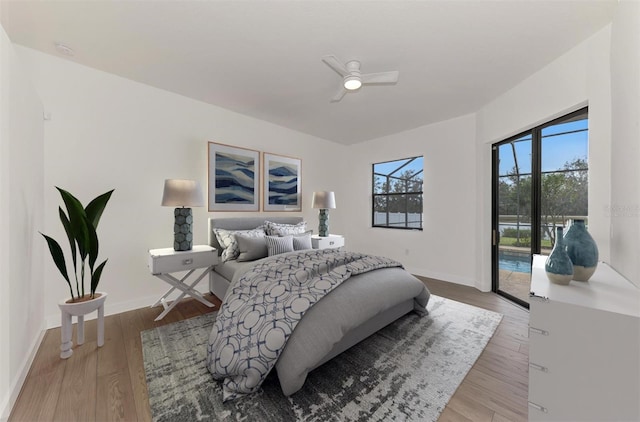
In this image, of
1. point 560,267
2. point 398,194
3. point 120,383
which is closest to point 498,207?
point 398,194

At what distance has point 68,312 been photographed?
73.0 inches

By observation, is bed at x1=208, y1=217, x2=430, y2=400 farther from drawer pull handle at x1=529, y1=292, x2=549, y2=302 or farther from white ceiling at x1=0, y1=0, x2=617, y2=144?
white ceiling at x1=0, y1=0, x2=617, y2=144

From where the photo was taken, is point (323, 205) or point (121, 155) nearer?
point (121, 155)

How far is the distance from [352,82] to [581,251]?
6.42 ft

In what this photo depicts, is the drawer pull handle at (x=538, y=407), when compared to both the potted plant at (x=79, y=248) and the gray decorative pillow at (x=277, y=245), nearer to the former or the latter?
the gray decorative pillow at (x=277, y=245)

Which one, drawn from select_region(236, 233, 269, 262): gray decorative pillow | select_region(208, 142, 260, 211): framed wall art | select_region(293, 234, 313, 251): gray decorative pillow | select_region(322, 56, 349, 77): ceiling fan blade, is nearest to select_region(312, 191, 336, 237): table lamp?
select_region(293, 234, 313, 251): gray decorative pillow

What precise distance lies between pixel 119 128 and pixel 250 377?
2815mm

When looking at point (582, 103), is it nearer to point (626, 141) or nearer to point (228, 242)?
point (626, 141)

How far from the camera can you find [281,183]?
4043 millimetres

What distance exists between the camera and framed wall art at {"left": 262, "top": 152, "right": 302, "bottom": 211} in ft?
12.6

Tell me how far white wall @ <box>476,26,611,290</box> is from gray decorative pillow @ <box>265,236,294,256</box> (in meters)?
2.76

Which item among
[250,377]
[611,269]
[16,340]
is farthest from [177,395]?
[611,269]

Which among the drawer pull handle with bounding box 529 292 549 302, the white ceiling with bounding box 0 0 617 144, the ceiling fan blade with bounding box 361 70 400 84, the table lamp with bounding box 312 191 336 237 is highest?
the white ceiling with bounding box 0 0 617 144

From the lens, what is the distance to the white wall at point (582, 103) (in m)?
1.78
